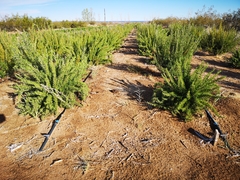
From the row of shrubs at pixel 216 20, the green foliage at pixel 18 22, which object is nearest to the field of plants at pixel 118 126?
the row of shrubs at pixel 216 20

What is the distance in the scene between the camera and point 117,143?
Result: 242 cm

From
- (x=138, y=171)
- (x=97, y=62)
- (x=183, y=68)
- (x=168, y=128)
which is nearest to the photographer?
(x=138, y=171)

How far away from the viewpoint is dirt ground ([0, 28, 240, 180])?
198 centimetres

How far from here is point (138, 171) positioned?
1.97 metres

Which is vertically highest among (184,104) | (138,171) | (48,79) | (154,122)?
(48,79)

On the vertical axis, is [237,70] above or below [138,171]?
above

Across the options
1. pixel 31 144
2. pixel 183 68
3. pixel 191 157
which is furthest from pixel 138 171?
pixel 183 68

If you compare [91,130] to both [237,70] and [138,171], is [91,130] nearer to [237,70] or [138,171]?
[138,171]

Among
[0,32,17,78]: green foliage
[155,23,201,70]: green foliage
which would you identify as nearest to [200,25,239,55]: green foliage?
[155,23,201,70]: green foliage

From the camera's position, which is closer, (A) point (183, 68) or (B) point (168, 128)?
(B) point (168, 128)

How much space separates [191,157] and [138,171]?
71cm

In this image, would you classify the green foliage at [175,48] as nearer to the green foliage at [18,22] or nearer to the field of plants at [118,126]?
the field of plants at [118,126]

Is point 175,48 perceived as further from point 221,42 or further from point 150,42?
point 221,42

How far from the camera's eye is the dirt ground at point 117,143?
6.48 ft
